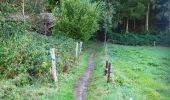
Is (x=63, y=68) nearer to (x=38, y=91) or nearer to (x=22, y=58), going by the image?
(x=22, y=58)

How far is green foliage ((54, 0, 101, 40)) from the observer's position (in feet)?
133

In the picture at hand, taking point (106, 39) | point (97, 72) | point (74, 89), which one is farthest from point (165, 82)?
point (106, 39)

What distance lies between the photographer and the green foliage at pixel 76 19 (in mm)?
40594

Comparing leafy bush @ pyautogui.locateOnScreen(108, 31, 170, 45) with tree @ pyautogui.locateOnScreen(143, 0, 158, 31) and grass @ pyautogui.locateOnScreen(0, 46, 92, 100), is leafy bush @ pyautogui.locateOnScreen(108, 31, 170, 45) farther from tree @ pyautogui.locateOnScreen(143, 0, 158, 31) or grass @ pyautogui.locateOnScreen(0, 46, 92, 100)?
grass @ pyautogui.locateOnScreen(0, 46, 92, 100)

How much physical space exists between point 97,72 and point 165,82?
492 centimetres

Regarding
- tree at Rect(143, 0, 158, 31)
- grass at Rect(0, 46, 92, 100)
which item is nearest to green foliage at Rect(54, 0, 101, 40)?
grass at Rect(0, 46, 92, 100)

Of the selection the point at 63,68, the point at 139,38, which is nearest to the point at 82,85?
the point at 63,68

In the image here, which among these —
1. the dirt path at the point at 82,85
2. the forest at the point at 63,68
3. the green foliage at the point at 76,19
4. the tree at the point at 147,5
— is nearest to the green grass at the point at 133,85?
the forest at the point at 63,68

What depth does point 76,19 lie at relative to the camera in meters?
40.8

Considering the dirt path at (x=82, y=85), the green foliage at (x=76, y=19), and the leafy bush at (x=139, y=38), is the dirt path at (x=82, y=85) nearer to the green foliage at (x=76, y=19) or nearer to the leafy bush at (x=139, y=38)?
the green foliage at (x=76, y=19)

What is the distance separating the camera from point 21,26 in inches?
1078

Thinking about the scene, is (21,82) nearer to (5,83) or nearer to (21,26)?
(5,83)

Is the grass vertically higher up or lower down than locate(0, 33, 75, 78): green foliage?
lower down

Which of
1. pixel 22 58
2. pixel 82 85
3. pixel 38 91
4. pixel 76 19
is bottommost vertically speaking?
pixel 82 85
